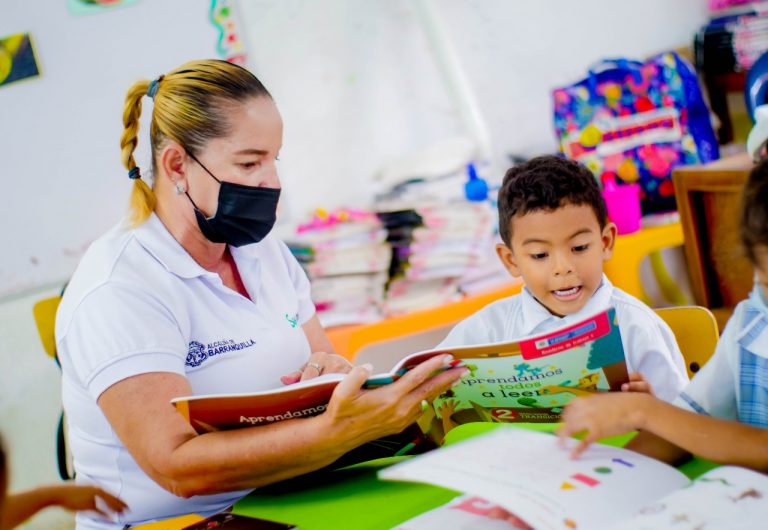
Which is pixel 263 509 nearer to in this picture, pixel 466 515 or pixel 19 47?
pixel 466 515

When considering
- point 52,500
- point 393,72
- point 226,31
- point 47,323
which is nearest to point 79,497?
point 52,500

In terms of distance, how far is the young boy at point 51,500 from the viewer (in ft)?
3.85

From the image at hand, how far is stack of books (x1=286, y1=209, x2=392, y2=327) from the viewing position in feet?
9.18

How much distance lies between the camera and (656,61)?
3219 millimetres

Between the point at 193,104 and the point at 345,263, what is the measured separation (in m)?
1.24

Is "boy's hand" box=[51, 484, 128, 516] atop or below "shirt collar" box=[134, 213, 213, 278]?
below

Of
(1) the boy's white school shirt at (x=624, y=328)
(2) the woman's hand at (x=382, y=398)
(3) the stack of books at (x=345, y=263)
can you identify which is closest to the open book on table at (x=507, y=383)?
(2) the woman's hand at (x=382, y=398)

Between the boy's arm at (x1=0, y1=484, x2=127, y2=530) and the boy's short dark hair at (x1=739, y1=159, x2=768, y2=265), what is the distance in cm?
92

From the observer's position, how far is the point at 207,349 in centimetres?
158

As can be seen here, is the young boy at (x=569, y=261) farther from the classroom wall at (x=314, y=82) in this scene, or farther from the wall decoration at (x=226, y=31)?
the wall decoration at (x=226, y=31)

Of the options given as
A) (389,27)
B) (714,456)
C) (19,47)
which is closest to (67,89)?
(19,47)

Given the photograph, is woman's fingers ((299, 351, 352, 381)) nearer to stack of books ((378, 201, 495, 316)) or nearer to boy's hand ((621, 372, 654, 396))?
boy's hand ((621, 372, 654, 396))

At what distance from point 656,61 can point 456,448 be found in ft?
8.22

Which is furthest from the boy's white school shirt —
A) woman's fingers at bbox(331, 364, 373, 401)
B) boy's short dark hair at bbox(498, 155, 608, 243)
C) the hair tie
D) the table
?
the hair tie
